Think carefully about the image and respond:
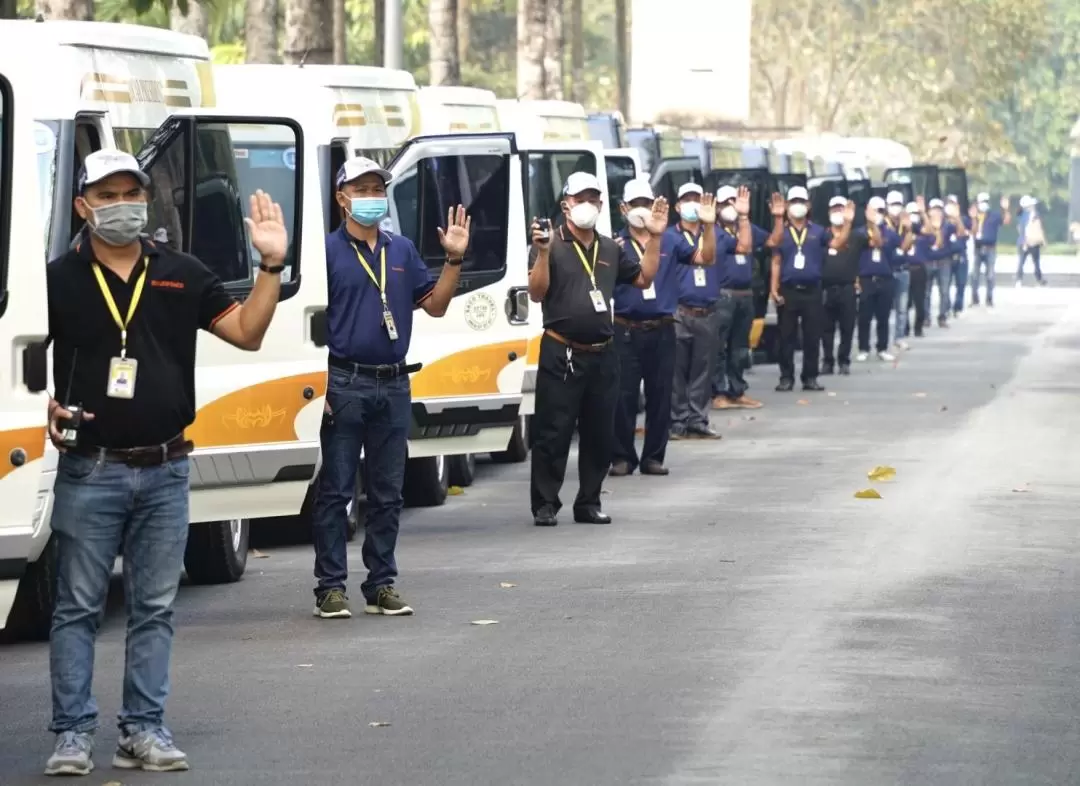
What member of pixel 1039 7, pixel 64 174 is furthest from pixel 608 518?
pixel 1039 7

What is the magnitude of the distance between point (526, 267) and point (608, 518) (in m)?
1.95

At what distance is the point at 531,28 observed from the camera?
122 feet

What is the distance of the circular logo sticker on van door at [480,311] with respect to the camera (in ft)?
53.4

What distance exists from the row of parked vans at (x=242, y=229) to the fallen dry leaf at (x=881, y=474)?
2.29m

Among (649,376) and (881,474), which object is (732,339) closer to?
(649,376)

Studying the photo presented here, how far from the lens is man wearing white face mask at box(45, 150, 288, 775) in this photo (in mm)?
8211

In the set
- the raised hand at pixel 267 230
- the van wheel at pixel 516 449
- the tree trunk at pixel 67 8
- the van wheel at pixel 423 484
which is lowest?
the van wheel at pixel 516 449

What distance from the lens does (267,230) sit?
27.1 ft

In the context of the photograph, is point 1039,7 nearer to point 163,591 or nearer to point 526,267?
point 526,267

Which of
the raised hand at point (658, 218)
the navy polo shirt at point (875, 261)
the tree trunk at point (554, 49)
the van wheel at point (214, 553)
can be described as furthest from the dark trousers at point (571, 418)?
the tree trunk at point (554, 49)

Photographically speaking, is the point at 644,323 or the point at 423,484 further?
the point at 644,323

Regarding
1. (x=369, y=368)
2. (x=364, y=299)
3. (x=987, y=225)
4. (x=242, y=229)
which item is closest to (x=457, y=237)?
(x=364, y=299)

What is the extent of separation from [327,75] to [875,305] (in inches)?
679

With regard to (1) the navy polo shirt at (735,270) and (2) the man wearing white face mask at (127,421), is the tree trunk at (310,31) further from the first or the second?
(2) the man wearing white face mask at (127,421)
